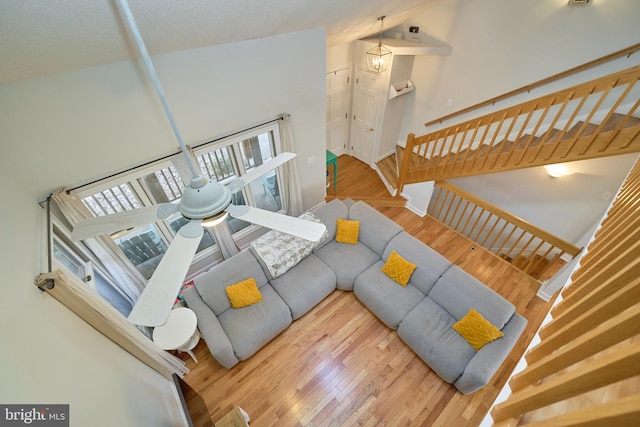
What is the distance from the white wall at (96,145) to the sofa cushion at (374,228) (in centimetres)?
189

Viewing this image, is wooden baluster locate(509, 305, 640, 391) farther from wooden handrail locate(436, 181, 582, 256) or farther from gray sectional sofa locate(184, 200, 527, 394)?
wooden handrail locate(436, 181, 582, 256)

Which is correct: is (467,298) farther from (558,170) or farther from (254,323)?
(558,170)

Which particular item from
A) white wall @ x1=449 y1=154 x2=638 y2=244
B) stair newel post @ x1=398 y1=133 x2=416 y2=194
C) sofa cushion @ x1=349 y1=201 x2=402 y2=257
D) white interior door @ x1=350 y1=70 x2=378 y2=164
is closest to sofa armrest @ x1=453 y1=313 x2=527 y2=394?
sofa cushion @ x1=349 y1=201 x2=402 y2=257

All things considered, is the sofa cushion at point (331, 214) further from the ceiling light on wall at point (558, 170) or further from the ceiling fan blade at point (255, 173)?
the ceiling light on wall at point (558, 170)

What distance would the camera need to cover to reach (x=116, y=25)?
144 cm

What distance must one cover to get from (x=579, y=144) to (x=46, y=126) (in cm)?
531

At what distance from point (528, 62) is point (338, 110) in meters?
3.33

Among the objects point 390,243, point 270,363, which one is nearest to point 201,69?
point 390,243

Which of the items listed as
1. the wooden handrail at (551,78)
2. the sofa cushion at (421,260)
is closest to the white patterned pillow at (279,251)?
the sofa cushion at (421,260)

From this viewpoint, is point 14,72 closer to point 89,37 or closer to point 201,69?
point 89,37

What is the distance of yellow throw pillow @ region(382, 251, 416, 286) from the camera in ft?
11.3

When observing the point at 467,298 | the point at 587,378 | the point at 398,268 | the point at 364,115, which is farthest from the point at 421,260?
the point at 364,115

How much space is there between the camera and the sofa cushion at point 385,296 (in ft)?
10.7

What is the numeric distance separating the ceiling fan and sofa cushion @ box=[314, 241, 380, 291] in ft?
8.77
